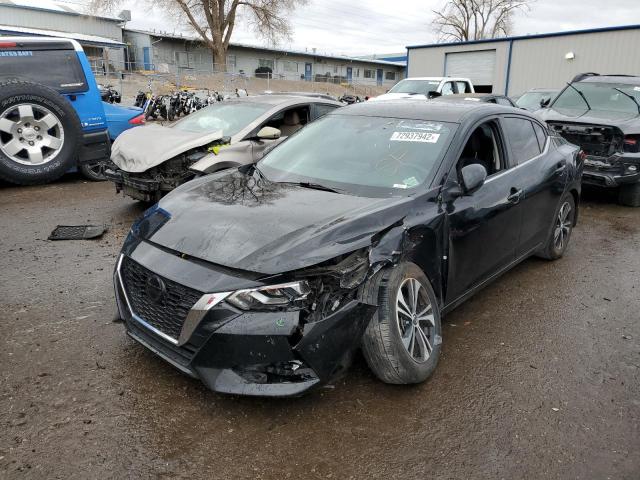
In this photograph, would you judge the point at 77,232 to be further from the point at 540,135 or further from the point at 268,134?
the point at 540,135

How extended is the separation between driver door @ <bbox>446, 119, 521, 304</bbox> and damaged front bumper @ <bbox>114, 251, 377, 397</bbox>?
1.01 m

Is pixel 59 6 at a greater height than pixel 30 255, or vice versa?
pixel 59 6

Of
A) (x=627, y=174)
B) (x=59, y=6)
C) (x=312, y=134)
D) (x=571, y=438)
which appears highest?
(x=59, y=6)

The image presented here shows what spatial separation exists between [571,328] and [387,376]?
72.0 inches

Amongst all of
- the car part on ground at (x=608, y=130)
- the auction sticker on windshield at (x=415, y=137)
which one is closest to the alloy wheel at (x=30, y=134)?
the auction sticker on windshield at (x=415, y=137)

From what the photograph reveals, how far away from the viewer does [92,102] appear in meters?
7.95

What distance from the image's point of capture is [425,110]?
403 centimetres

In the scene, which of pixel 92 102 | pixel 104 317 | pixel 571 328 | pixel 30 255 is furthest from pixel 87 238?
pixel 571 328

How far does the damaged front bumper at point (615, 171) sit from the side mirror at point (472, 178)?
4.98 m

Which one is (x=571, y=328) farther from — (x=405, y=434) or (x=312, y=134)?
(x=312, y=134)

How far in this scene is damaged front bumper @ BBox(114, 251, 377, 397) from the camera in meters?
2.46

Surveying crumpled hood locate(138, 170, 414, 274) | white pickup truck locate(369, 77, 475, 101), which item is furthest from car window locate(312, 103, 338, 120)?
white pickup truck locate(369, 77, 475, 101)

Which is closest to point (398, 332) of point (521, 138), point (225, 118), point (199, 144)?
point (521, 138)

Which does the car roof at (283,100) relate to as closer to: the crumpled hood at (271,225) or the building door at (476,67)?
the crumpled hood at (271,225)
